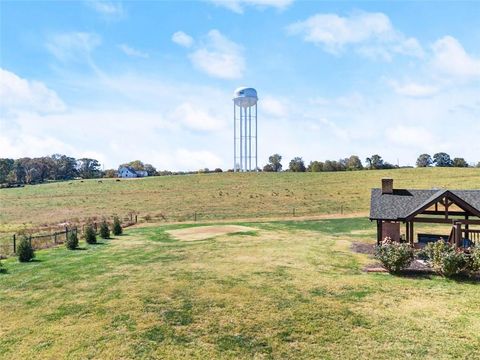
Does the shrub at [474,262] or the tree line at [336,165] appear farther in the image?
the tree line at [336,165]

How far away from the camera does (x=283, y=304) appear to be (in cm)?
1283

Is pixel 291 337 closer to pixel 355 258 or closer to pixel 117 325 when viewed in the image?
pixel 117 325

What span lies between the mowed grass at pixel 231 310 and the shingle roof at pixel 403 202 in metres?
3.19

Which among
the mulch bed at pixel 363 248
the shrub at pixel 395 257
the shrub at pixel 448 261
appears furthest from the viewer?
the mulch bed at pixel 363 248

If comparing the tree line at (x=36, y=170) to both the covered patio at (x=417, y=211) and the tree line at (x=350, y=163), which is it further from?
the covered patio at (x=417, y=211)

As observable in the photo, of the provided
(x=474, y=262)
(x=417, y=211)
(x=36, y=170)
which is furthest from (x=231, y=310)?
(x=36, y=170)

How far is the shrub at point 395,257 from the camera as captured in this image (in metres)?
16.3

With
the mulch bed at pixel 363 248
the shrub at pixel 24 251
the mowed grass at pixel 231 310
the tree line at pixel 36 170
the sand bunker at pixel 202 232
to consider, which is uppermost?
the tree line at pixel 36 170

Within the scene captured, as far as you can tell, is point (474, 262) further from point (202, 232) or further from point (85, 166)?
point (85, 166)

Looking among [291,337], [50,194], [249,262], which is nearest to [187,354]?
[291,337]

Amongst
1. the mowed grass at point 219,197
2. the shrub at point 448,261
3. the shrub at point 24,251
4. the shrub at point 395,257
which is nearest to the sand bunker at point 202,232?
the shrub at point 24,251

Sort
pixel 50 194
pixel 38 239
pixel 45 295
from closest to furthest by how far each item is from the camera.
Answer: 1. pixel 45 295
2. pixel 38 239
3. pixel 50 194

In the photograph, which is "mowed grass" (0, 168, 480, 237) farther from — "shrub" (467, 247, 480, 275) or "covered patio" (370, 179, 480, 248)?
"shrub" (467, 247, 480, 275)

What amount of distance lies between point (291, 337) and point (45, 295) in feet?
30.6
